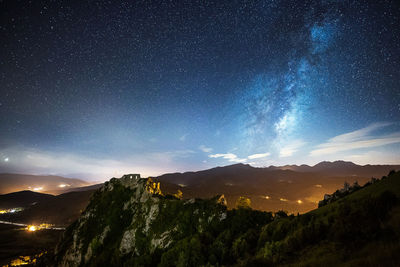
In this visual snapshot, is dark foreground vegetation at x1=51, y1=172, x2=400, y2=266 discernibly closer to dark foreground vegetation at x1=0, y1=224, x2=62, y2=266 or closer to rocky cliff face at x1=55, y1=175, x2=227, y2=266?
rocky cliff face at x1=55, y1=175, x2=227, y2=266

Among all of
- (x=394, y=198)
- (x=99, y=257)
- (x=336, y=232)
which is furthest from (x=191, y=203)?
(x=394, y=198)

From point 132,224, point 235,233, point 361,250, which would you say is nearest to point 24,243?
point 132,224

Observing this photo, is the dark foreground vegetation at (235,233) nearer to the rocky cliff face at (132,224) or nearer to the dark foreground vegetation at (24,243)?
the rocky cliff face at (132,224)

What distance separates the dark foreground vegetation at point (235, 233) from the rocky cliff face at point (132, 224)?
219 mm

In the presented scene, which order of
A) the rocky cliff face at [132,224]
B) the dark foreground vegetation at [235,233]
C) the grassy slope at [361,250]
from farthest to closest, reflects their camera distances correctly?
the rocky cliff face at [132,224] < the dark foreground vegetation at [235,233] < the grassy slope at [361,250]

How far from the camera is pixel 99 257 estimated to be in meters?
42.9

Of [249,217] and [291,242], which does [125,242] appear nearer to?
[249,217]

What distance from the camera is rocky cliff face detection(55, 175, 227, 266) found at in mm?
36531

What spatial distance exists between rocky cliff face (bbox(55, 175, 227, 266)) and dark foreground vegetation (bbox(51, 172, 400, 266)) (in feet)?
0.72

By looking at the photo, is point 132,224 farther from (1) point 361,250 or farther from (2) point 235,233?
(1) point 361,250

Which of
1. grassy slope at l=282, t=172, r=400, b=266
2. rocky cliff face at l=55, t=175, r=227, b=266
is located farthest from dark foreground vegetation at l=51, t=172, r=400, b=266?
rocky cliff face at l=55, t=175, r=227, b=266

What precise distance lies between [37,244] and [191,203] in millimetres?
176526

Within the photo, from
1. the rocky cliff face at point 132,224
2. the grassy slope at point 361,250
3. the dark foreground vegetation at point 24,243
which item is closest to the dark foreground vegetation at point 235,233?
the grassy slope at point 361,250

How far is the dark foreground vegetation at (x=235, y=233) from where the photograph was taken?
11.8 meters
